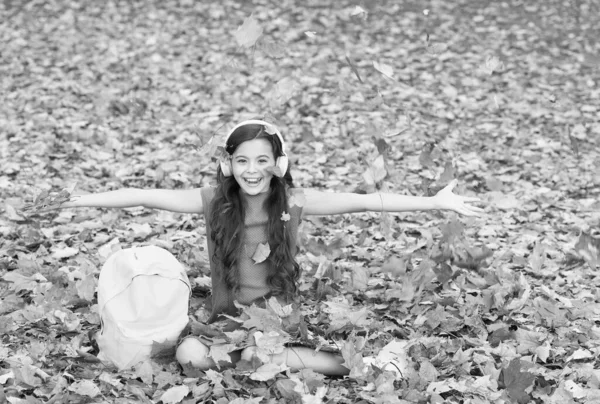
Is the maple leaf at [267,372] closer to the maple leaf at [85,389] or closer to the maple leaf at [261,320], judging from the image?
the maple leaf at [261,320]

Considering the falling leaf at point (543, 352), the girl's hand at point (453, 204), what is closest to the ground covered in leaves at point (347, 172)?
the falling leaf at point (543, 352)

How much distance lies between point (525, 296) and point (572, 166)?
2.53 m

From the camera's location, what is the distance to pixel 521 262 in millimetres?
4512

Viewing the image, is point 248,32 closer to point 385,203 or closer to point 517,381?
point 385,203

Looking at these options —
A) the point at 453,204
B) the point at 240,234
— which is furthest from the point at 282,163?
the point at 453,204

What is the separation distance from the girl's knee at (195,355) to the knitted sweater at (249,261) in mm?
338

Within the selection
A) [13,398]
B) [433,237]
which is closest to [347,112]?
[433,237]

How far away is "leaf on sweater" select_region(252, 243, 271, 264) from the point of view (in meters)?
3.66

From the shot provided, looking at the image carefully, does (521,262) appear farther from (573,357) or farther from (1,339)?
(1,339)

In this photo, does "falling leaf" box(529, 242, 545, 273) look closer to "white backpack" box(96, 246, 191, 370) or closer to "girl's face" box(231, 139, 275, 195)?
"girl's face" box(231, 139, 275, 195)

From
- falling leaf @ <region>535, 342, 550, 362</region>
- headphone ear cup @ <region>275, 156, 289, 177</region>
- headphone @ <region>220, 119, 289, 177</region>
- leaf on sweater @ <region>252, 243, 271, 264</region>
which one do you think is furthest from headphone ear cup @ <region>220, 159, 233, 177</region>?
falling leaf @ <region>535, 342, 550, 362</region>

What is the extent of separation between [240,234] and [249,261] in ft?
0.46

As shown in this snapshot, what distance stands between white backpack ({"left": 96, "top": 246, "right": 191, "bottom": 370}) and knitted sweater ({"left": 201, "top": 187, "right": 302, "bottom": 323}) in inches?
10.1

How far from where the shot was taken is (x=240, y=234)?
3.70 meters
